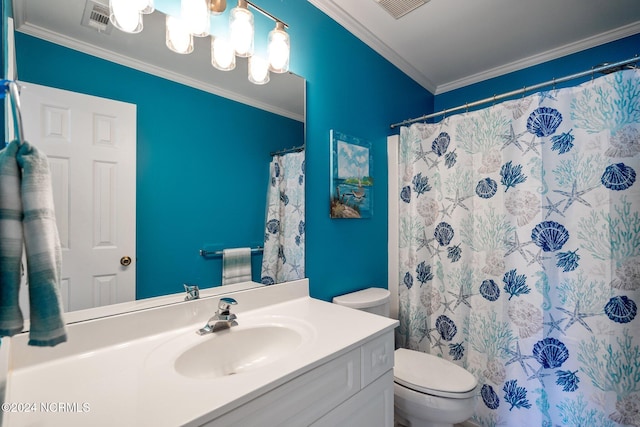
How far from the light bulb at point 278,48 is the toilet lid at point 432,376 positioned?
161cm

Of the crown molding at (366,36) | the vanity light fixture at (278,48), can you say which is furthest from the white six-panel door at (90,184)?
the crown molding at (366,36)

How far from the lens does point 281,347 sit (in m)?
1.10

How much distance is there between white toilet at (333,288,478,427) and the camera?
1.28m

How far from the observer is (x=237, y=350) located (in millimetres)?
1039

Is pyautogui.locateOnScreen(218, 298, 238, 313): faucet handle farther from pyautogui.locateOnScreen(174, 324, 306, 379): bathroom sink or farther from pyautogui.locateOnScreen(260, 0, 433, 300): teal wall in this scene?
pyautogui.locateOnScreen(260, 0, 433, 300): teal wall

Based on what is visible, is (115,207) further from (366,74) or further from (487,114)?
(487,114)

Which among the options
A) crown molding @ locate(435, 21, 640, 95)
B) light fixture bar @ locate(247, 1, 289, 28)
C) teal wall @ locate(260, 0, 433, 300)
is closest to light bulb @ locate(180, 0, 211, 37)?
light fixture bar @ locate(247, 1, 289, 28)

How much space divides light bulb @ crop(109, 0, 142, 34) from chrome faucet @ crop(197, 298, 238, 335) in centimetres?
98

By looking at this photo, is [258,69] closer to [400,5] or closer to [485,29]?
[400,5]

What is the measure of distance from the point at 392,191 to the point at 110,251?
1.66 meters

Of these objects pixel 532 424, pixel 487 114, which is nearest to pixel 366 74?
pixel 487 114

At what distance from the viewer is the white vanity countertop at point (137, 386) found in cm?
58

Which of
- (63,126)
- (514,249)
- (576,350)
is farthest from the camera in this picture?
(514,249)

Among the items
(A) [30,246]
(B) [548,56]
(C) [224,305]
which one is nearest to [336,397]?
(C) [224,305]
